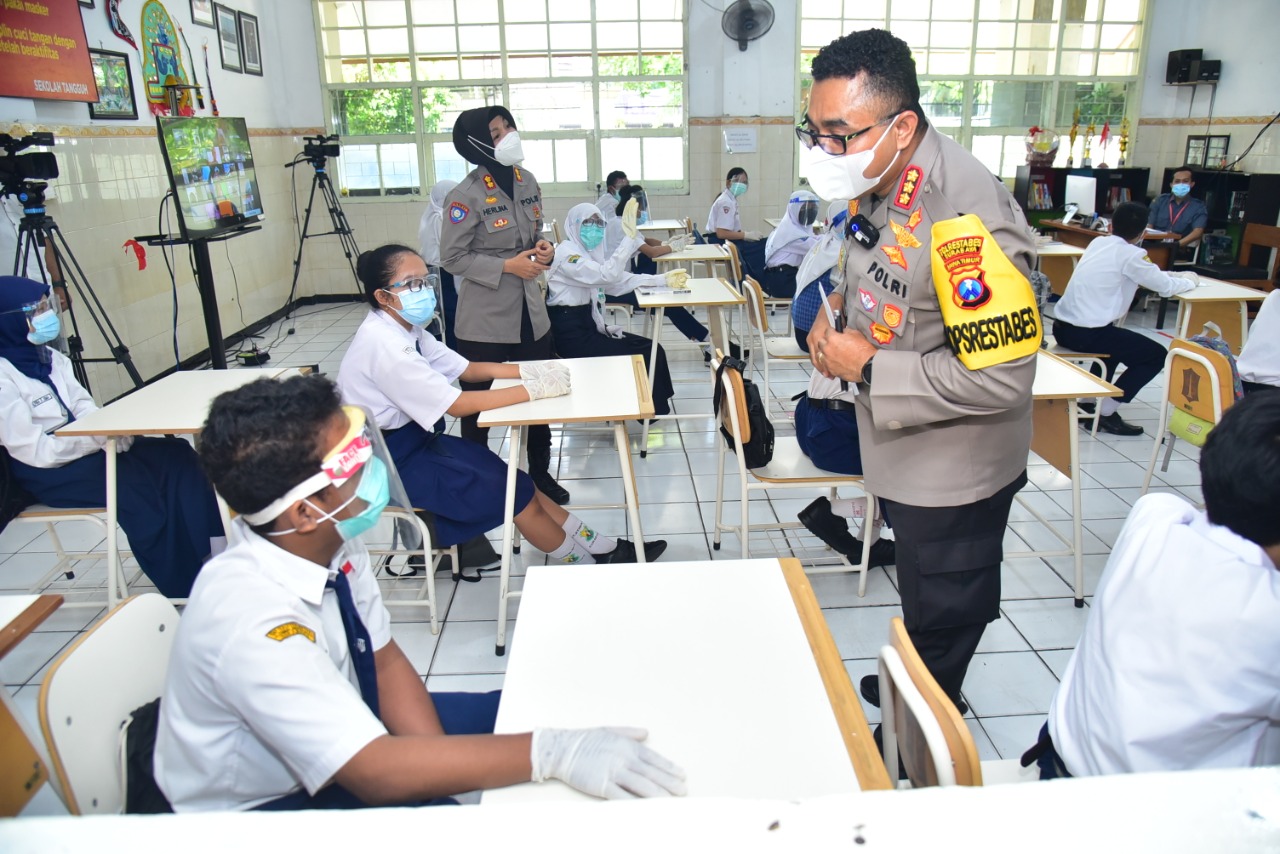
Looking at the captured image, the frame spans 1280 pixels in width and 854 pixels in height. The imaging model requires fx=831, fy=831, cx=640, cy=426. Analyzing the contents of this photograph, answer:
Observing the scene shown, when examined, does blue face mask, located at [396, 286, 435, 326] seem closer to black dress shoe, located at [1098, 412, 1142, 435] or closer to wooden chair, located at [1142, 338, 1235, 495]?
wooden chair, located at [1142, 338, 1235, 495]

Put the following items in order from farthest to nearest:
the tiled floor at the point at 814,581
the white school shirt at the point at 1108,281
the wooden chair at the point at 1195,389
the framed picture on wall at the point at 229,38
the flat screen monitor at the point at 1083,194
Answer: the flat screen monitor at the point at 1083,194
the framed picture on wall at the point at 229,38
the white school shirt at the point at 1108,281
the wooden chair at the point at 1195,389
the tiled floor at the point at 814,581

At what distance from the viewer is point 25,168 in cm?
374

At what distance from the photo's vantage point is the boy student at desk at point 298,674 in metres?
1.05

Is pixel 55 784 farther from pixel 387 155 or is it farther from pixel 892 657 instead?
pixel 387 155

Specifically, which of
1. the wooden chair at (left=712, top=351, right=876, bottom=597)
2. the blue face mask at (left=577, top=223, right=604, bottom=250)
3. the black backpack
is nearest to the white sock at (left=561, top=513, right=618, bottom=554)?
the wooden chair at (left=712, top=351, right=876, bottom=597)

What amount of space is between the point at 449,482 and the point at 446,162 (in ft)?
20.8

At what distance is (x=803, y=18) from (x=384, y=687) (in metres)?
8.01

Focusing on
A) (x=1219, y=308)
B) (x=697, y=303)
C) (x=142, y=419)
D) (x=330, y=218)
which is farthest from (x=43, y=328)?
(x=330, y=218)

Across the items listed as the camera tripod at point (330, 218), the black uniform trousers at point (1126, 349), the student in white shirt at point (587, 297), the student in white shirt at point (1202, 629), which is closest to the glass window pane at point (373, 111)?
the camera tripod at point (330, 218)

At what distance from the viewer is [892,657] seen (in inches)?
42.6

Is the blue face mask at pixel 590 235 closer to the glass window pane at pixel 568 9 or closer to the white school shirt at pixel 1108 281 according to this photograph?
the white school shirt at pixel 1108 281

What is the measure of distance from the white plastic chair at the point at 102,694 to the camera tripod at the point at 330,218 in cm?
604

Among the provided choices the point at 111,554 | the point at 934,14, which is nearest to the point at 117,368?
the point at 111,554

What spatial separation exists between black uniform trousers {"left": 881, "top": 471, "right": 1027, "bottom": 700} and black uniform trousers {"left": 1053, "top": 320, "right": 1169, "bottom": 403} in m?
2.80
